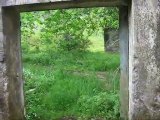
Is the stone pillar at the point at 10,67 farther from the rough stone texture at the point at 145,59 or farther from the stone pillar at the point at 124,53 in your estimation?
the rough stone texture at the point at 145,59

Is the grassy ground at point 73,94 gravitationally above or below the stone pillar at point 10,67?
below

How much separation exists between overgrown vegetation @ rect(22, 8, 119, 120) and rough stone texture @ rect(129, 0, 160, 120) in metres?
1.66

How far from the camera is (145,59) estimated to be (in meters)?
3.25

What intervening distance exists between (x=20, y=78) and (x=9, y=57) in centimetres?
46

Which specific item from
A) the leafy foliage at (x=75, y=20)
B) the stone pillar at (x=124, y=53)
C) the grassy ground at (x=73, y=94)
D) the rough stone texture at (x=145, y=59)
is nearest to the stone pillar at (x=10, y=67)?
the grassy ground at (x=73, y=94)

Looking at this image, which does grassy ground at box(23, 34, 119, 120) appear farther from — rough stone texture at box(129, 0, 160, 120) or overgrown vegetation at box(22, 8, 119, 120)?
rough stone texture at box(129, 0, 160, 120)

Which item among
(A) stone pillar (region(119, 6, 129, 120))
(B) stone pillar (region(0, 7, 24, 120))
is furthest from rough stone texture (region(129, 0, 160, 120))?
(B) stone pillar (region(0, 7, 24, 120))

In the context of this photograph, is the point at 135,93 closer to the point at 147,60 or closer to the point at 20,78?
the point at 147,60

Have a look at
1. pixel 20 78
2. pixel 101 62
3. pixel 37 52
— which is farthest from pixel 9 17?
pixel 37 52

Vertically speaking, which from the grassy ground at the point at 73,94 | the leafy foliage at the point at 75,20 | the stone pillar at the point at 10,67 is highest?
the leafy foliage at the point at 75,20

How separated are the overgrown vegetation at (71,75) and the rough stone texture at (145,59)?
1.66 m

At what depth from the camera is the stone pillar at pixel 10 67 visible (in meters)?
4.13

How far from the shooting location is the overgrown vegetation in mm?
5406

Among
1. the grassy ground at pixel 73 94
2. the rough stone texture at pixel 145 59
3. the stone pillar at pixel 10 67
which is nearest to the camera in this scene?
the rough stone texture at pixel 145 59
